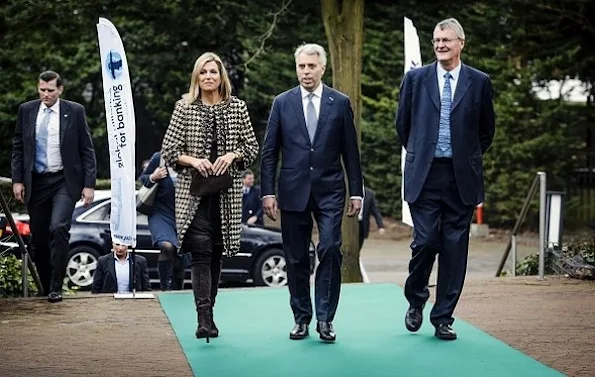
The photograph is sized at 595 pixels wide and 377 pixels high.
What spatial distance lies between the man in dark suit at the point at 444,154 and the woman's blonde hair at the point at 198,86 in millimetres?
1220

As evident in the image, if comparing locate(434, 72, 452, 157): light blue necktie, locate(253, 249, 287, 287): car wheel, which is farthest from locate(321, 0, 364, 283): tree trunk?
locate(434, 72, 452, 157): light blue necktie

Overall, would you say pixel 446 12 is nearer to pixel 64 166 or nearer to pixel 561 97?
pixel 561 97

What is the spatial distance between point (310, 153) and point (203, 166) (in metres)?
0.75

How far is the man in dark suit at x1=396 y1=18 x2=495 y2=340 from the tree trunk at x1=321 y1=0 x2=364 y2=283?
5350 mm

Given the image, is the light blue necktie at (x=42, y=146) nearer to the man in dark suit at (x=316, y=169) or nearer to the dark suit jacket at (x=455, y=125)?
the man in dark suit at (x=316, y=169)

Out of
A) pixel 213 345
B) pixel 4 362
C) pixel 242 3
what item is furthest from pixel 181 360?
pixel 242 3

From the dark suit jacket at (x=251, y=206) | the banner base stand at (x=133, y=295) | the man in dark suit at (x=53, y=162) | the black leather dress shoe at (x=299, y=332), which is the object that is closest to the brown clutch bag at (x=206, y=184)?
the black leather dress shoe at (x=299, y=332)

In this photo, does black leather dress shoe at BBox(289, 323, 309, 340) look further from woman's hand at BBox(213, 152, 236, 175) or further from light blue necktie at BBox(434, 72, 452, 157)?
light blue necktie at BBox(434, 72, 452, 157)

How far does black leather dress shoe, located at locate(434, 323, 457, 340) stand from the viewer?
8.37 meters

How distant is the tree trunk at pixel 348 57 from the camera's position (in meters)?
13.8

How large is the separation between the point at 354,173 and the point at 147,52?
2088cm

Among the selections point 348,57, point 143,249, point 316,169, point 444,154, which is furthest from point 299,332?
point 143,249

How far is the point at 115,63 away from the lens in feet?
33.9

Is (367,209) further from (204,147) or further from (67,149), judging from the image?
(204,147)
